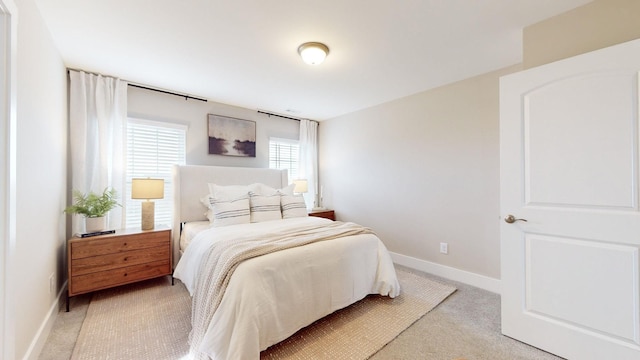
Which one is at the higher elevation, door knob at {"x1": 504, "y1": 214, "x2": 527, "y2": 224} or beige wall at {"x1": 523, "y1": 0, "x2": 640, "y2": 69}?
beige wall at {"x1": 523, "y1": 0, "x2": 640, "y2": 69}

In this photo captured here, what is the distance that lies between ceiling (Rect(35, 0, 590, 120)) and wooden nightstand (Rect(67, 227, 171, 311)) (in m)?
1.76

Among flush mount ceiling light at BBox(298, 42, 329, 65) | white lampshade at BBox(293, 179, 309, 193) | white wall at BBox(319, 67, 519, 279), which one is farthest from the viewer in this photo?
white lampshade at BBox(293, 179, 309, 193)

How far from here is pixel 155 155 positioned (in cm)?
326

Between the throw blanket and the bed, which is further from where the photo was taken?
the throw blanket

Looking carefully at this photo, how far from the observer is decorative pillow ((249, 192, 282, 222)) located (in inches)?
120

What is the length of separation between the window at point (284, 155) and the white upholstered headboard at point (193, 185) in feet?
2.45

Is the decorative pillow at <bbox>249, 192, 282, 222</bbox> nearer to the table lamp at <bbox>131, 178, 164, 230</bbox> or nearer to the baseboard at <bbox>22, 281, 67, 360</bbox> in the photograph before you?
the table lamp at <bbox>131, 178, 164, 230</bbox>

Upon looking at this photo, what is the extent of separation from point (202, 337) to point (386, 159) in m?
3.06

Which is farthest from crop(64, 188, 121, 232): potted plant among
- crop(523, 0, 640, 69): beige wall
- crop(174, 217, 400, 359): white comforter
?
crop(523, 0, 640, 69): beige wall

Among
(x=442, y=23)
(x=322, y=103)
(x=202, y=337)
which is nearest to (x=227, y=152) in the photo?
(x=322, y=103)

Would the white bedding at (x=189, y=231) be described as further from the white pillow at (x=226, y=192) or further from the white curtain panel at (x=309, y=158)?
the white curtain panel at (x=309, y=158)

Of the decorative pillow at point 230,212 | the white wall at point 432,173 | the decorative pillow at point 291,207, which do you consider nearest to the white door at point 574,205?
the white wall at point 432,173

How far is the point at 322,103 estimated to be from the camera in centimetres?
382

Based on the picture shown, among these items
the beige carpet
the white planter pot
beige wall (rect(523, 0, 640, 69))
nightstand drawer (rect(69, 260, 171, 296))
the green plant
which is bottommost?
the beige carpet
